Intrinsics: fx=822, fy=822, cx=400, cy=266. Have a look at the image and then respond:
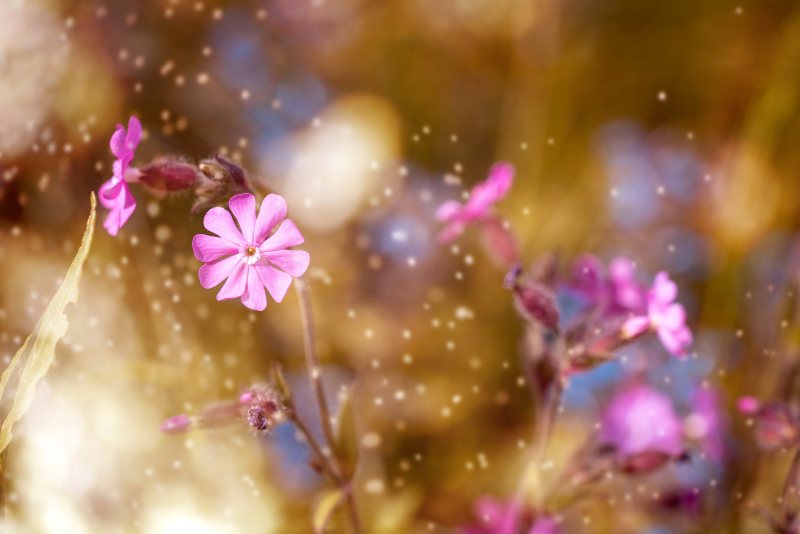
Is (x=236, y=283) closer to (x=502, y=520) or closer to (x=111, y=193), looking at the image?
(x=111, y=193)

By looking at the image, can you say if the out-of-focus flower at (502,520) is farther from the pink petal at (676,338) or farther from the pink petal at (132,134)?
the pink petal at (132,134)

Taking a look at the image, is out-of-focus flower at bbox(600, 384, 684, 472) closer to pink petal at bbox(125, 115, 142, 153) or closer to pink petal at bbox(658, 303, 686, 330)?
pink petal at bbox(658, 303, 686, 330)

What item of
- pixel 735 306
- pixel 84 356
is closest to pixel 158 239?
pixel 84 356

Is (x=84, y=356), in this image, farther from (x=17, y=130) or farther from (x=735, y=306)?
(x=735, y=306)

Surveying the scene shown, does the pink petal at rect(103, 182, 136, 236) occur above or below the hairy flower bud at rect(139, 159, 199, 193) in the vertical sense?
below

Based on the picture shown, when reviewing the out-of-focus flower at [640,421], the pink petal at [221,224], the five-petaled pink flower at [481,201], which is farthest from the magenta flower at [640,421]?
the pink petal at [221,224]

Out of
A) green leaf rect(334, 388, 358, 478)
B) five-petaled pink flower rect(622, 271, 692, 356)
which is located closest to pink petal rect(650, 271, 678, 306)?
five-petaled pink flower rect(622, 271, 692, 356)

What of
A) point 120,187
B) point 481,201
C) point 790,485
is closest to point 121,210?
point 120,187
